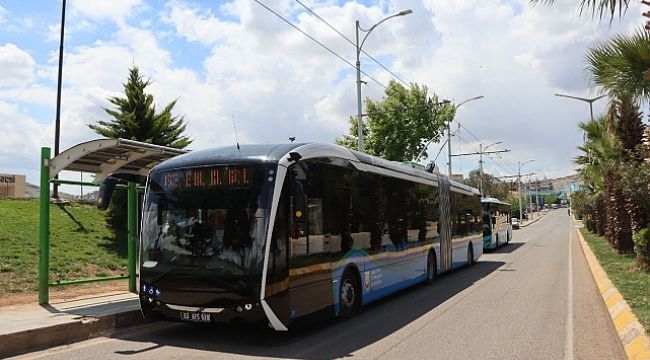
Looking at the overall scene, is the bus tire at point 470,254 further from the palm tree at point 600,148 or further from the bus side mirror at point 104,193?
the bus side mirror at point 104,193

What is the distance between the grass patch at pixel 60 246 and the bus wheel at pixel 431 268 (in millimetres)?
8355

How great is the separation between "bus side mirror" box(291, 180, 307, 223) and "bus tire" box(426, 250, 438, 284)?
25.7ft

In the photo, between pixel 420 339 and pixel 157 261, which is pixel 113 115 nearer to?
pixel 157 261

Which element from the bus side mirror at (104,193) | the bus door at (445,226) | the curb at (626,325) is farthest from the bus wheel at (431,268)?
the bus side mirror at (104,193)

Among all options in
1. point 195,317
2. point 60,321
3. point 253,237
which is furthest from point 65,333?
point 253,237

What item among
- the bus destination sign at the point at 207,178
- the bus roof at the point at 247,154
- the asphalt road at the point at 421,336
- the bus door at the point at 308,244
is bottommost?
the asphalt road at the point at 421,336

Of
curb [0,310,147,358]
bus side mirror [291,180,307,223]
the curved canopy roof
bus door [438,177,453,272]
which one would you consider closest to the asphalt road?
curb [0,310,147,358]

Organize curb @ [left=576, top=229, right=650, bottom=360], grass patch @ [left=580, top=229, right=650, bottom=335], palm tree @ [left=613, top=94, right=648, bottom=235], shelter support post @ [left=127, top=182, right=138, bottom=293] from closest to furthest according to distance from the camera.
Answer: curb @ [left=576, top=229, right=650, bottom=360], grass patch @ [left=580, top=229, right=650, bottom=335], shelter support post @ [left=127, top=182, right=138, bottom=293], palm tree @ [left=613, top=94, right=648, bottom=235]

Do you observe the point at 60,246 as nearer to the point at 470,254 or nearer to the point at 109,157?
the point at 109,157

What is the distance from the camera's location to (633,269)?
50.8 ft

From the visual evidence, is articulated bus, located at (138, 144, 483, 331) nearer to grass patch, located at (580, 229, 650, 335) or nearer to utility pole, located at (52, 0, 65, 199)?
grass patch, located at (580, 229, 650, 335)

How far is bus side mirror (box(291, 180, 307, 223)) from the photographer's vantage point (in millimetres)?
8008

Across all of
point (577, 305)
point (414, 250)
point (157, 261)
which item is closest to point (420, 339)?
point (157, 261)

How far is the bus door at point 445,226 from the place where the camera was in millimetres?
16656
